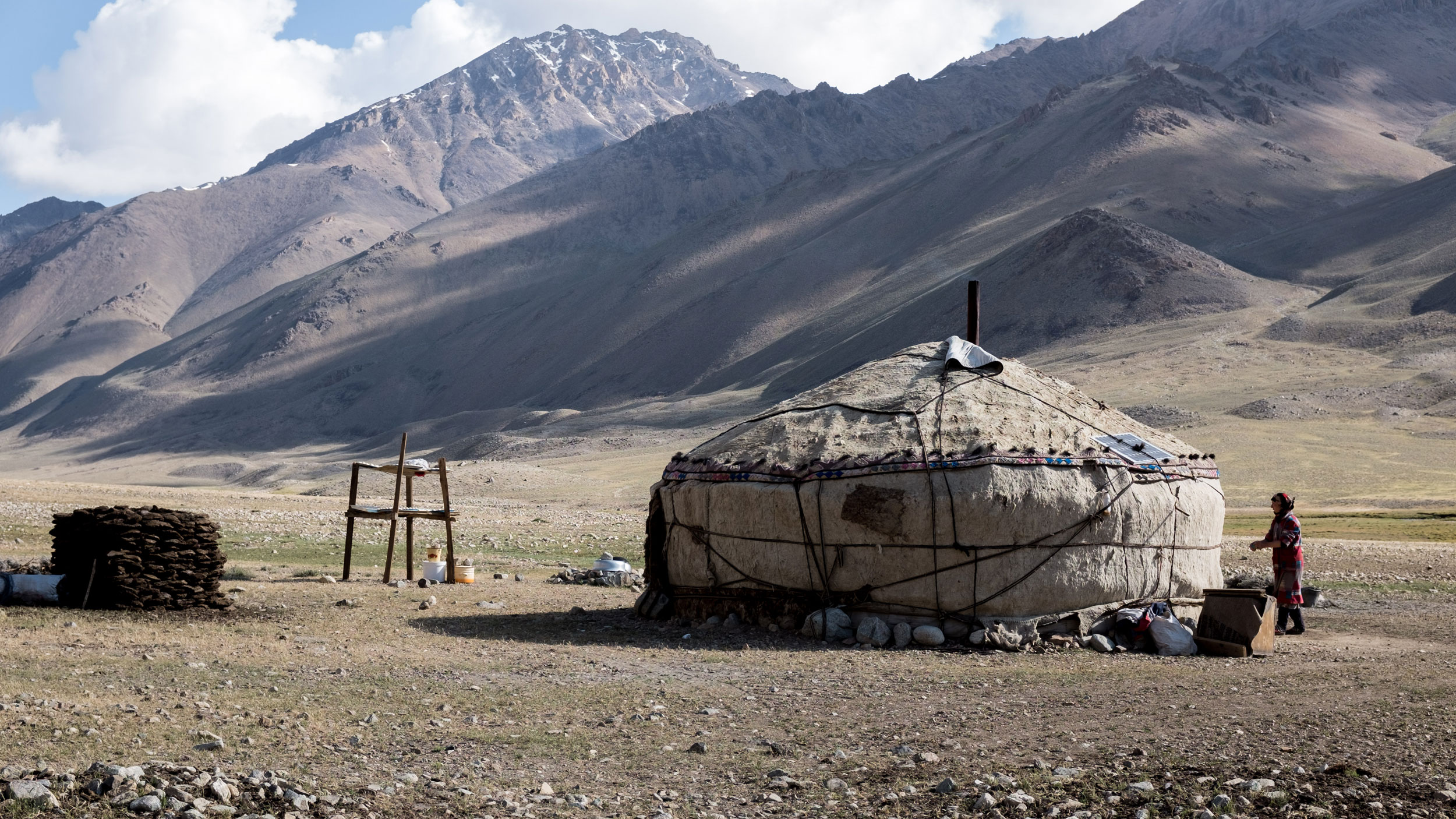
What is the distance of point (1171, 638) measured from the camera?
1115 centimetres

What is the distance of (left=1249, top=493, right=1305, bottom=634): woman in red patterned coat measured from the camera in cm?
1195

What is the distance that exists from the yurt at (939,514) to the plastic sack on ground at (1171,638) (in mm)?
478

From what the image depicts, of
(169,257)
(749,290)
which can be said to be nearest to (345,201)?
(169,257)

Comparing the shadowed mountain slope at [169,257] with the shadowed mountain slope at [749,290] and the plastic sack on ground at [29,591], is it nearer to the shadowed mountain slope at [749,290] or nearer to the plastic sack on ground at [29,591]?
the shadowed mountain slope at [749,290]

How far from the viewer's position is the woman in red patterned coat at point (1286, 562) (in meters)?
12.0

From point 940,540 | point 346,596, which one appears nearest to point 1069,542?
point 940,540

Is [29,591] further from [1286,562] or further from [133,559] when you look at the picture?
[1286,562]

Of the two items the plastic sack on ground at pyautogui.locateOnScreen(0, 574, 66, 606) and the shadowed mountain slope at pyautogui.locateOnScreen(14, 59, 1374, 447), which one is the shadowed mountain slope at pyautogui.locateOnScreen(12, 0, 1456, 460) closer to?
the shadowed mountain slope at pyautogui.locateOnScreen(14, 59, 1374, 447)

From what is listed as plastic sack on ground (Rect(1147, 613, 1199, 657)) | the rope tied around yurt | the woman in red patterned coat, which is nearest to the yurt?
the rope tied around yurt

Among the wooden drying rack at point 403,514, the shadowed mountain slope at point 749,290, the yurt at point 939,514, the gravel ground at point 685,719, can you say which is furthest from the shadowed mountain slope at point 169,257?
the gravel ground at point 685,719

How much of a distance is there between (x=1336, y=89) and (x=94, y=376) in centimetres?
13453

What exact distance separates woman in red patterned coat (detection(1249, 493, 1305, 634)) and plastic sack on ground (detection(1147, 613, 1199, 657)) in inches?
46.2

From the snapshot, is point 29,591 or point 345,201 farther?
point 345,201

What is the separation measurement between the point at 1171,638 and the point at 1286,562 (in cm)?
180
